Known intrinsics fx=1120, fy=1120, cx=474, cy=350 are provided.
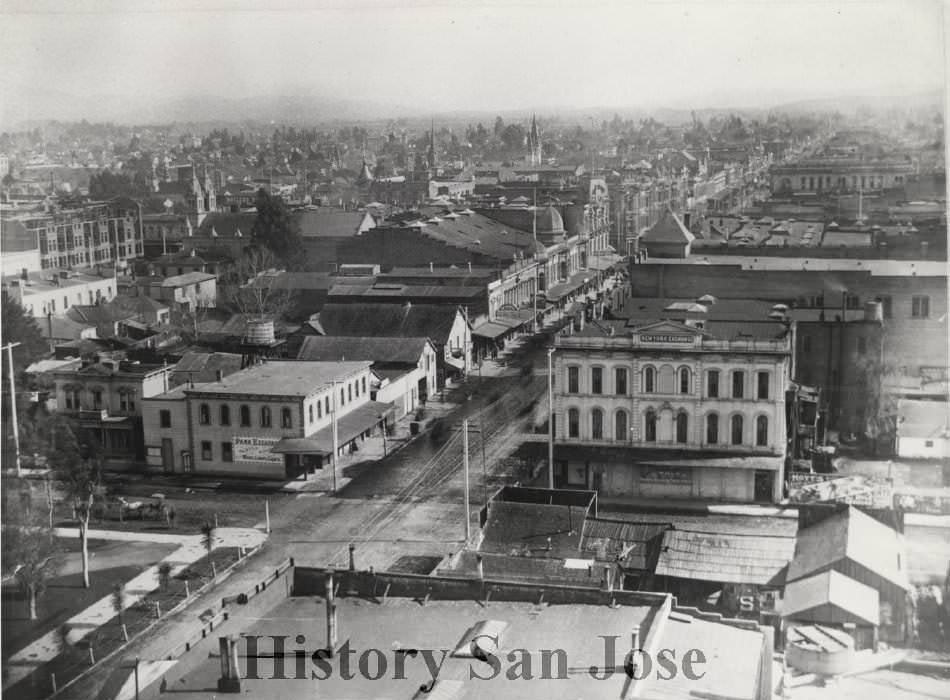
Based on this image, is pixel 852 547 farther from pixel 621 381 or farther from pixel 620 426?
pixel 621 381

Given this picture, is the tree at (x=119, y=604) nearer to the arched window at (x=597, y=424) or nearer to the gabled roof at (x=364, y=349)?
the arched window at (x=597, y=424)

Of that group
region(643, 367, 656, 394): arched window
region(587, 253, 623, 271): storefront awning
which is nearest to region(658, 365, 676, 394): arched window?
region(643, 367, 656, 394): arched window

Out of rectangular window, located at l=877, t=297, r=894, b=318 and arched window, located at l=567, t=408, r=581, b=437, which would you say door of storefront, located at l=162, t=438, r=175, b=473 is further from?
rectangular window, located at l=877, t=297, r=894, b=318

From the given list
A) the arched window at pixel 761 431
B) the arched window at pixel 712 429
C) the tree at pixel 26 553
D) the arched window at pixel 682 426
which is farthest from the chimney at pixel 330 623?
the arched window at pixel 761 431

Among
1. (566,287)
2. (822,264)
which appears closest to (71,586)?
(822,264)

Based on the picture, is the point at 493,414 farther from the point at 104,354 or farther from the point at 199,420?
the point at 104,354

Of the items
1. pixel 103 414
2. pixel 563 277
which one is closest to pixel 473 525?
pixel 103 414
